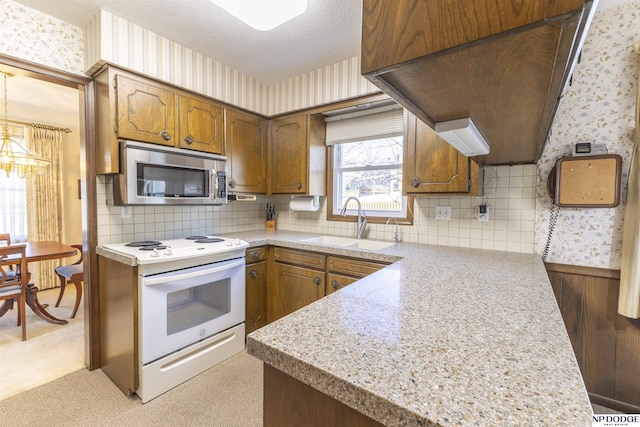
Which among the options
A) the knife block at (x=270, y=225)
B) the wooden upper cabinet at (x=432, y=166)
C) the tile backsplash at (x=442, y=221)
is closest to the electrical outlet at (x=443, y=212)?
the tile backsplash at (x=442, y=221)

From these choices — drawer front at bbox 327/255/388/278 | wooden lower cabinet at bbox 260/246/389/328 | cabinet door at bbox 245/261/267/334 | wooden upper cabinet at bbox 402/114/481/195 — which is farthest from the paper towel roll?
wooden upper cabinet at bbox 402/114/481/195

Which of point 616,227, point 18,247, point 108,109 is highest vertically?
point 108,109

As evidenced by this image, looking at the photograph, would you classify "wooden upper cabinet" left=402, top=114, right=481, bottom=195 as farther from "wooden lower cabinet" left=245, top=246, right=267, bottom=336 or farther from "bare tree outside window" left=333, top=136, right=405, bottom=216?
"wooden lower cabinet" left=245, top=246, right=267, bottom=336

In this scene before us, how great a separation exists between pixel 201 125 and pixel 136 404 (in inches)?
78.0

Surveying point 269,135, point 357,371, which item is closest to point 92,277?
point 269,135

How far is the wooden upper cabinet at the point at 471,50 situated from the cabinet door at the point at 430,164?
1090 mm

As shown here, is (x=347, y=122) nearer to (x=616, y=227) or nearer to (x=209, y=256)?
(x=209, y=256)

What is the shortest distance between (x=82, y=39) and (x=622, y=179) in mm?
3583

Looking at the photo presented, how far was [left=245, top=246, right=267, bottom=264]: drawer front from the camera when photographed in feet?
7.91

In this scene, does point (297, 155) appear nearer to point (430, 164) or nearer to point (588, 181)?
point (430, 164)

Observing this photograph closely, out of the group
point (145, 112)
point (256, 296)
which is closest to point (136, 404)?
point (256, 296)

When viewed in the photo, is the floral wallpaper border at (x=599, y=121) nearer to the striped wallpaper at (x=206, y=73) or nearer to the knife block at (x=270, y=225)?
the striped wallpaper at (x=206, y=73)

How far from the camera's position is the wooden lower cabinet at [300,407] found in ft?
1.94

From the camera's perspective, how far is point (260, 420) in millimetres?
1606
